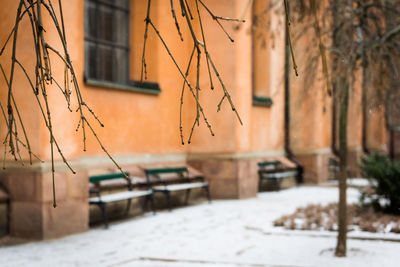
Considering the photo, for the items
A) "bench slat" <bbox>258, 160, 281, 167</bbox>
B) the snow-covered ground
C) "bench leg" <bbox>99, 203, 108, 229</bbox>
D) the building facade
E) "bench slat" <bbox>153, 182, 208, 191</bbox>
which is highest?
the building facade

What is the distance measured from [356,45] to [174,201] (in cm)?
553

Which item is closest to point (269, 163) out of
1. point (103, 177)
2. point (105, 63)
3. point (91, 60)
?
point (105, 63)

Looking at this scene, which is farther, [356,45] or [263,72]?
[263,72]

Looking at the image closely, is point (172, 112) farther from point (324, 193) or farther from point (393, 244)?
point (393, 244)

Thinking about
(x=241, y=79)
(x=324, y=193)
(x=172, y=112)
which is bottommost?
(x=324, y=193)

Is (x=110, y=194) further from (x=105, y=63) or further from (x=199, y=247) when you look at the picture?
(x=199, y=247)

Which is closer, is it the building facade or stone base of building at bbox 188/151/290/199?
the building facade

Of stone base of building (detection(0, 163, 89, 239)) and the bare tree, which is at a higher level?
the bare tree

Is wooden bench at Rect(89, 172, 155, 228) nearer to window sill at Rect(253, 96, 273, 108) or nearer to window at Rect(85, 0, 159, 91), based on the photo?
window at Rect(85, 0, 159, 91)

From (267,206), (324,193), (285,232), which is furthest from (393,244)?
(324,193)

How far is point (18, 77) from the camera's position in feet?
23.7

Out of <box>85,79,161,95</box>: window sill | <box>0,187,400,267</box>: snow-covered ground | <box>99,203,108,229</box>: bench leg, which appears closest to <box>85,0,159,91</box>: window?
<box>85,79,161,95</box>: window sill

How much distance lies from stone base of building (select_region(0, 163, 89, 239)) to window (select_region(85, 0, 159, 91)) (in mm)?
2067

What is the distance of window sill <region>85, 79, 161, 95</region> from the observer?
8.78 metres
